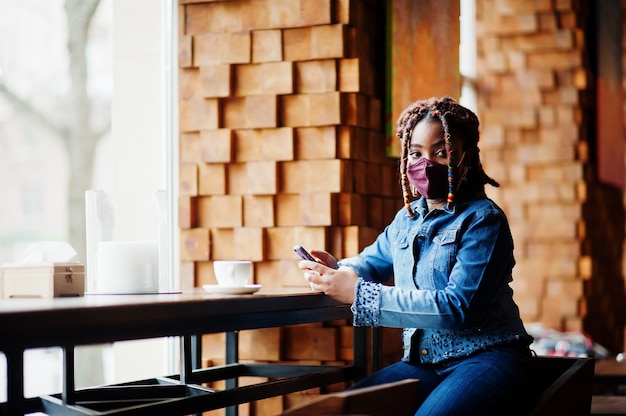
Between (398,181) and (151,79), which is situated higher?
(151,79)

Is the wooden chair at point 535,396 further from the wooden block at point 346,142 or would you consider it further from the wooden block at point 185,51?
the wooden block at point 185,51

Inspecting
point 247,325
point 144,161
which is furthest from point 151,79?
point 247,325

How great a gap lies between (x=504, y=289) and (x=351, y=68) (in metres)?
1.06

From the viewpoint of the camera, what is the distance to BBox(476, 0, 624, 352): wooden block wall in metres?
5.84

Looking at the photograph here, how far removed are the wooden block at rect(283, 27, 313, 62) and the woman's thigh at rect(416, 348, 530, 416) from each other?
1.28 m

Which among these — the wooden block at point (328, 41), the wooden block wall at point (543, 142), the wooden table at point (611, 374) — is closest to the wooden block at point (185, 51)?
the wooden block at point (328, 41)

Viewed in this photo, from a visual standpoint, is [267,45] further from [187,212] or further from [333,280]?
[333,280]

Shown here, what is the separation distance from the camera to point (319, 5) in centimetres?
318

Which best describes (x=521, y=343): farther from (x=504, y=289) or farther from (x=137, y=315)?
(x=137, y=315)

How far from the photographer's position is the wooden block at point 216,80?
3.28m

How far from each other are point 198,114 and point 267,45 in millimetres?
347

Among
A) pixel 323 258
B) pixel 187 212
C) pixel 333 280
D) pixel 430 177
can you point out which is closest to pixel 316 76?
pixel 187 212

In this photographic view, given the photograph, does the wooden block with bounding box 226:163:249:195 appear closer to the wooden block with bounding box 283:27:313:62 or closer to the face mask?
the wooden block with bounding box 283:27:313:62

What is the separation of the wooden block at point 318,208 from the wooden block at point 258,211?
11 centimetres
